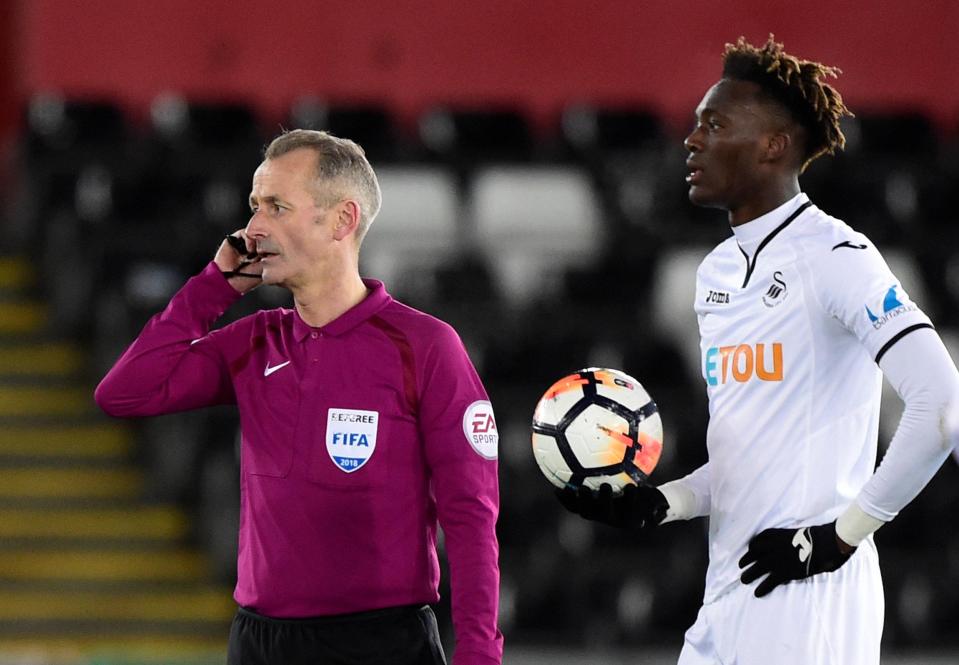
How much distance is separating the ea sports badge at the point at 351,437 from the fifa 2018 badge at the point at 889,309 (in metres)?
0.93

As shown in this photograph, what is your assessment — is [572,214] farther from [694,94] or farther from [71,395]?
[71,395]

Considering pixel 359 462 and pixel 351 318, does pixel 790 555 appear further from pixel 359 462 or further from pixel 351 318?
pixel 351 318

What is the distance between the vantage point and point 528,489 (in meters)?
7.25

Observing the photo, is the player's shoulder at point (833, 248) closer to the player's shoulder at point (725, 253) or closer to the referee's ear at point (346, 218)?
the player's shoulder at point (725, 253)

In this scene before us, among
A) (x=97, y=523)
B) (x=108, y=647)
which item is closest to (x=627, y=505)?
(x=108, y=647)

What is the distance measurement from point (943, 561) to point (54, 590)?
13.1 feet

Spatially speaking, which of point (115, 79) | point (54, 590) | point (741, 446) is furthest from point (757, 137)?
point (115, 79)

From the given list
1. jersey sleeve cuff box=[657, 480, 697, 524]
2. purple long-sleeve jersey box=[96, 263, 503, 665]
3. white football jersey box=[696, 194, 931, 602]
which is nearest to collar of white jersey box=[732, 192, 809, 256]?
white football jersey box=[696, 194, 931, 602]

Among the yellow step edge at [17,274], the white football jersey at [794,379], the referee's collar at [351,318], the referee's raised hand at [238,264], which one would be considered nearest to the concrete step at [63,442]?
the yellow step edge at [17,274]

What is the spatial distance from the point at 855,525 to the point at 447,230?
20.2ft

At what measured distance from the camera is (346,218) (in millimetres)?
3191

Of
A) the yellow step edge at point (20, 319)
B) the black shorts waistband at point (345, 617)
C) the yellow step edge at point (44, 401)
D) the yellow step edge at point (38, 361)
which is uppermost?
the yellow step edge at point (20, 319)

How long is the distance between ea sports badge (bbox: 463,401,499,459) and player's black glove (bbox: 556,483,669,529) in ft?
0.91

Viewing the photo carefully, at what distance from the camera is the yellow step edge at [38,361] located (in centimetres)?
805
